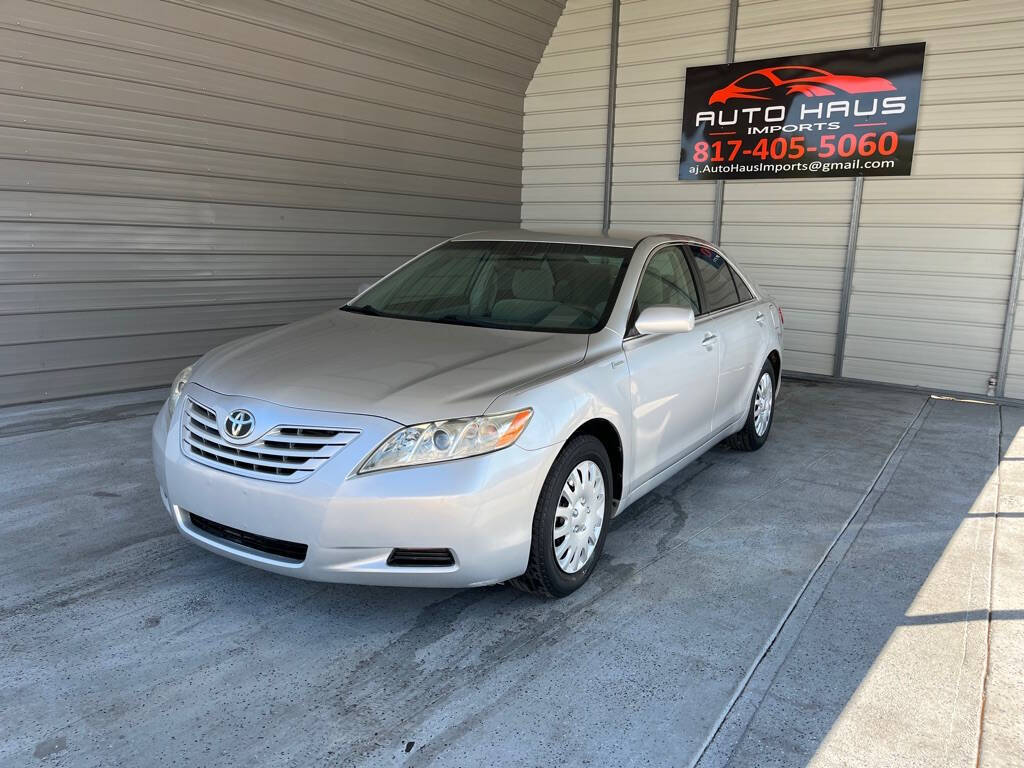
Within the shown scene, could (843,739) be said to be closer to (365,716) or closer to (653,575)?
(653,575)

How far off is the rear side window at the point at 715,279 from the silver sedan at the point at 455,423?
412mm

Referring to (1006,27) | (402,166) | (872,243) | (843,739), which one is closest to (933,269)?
(872,243)

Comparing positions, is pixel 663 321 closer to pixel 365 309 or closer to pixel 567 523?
pixel 567 523

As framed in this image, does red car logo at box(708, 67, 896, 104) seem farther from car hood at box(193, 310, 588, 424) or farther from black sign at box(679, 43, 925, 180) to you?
car hood at box(193, 310, 588, 424)

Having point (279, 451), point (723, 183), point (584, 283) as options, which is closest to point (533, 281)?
point (584, 283)

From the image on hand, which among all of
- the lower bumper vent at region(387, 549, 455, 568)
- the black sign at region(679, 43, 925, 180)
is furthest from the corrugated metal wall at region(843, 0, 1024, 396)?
the lower bumper vent at region(387, 549, 455, 568)

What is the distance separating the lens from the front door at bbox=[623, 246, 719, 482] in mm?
3582

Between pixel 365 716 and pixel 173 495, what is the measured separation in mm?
1206

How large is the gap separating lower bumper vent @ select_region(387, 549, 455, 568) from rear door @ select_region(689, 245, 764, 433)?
2116mm

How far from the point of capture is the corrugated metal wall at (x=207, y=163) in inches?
224

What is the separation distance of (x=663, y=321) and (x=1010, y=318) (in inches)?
216

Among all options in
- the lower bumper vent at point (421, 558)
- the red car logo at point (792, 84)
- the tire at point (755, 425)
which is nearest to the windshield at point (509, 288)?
the lower bumper vent at point (421, 558)

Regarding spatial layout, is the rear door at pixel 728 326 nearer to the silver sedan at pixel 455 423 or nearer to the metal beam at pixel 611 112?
the silver sedan at pixel 455 423

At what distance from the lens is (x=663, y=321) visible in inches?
139
